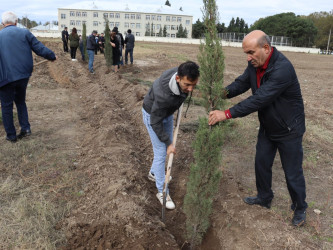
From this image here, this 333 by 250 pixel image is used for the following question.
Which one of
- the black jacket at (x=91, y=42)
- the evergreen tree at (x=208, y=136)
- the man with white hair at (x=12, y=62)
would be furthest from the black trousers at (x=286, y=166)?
the black jacket at (x=91, y=42)

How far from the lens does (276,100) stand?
3.27m

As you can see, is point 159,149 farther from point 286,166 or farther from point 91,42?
point 91,42

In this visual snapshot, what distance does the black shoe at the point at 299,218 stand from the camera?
12.0 ft

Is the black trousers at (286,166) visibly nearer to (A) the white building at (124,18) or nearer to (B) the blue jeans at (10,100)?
(B) the blue jeans at (10,100)

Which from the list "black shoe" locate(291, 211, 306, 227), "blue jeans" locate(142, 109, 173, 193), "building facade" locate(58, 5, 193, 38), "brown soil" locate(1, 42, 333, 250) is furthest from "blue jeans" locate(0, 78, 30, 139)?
"building facade" locate(58, 5, 193, 38)

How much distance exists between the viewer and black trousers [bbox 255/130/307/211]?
342 centimetres

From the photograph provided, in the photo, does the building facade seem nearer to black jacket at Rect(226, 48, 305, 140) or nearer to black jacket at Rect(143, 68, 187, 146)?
black jacket at Rect(143, 68, 187, 146)

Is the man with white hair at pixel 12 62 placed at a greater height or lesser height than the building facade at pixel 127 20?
lesser

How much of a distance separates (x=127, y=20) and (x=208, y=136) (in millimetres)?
89949

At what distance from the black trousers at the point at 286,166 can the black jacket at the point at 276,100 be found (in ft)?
0.40

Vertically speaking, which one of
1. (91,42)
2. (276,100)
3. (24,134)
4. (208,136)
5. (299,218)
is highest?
(91,42)

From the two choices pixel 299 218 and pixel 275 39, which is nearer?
pixel 299 218

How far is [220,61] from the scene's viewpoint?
120 inches

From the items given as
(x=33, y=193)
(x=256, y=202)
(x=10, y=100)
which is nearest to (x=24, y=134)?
(x=10, y=100)
